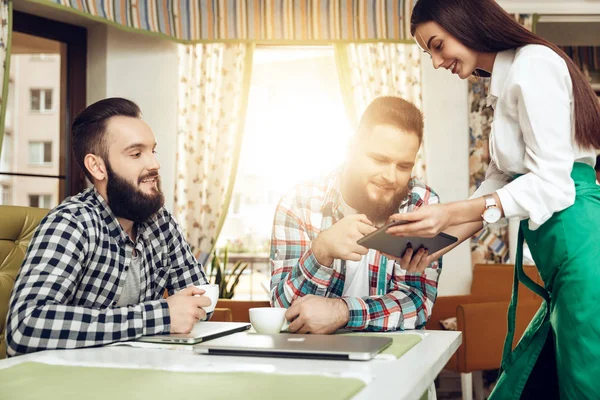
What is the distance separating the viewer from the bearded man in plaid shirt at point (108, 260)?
1294 mm

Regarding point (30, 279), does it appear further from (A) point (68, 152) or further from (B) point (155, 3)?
(B) point (155, 3)

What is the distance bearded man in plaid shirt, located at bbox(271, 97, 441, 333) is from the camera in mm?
1479

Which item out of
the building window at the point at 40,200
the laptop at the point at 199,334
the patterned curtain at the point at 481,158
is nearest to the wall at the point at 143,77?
the building window at the point at 40,200

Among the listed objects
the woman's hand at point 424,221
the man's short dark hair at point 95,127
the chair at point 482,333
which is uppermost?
the man's short dark hair at point 95,127

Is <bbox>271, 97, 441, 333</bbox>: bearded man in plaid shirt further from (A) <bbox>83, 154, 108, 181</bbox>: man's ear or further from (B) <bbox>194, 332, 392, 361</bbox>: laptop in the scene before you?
(A) <bbox>83, 154, 108, 181</bbox>: man's ear

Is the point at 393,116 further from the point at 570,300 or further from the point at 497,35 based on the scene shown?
the point at 570,300

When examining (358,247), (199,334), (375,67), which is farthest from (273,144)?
(199,334)

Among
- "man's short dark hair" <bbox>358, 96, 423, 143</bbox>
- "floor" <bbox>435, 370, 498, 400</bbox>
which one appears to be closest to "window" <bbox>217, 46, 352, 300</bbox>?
"floor" <bbox>435, 370, 498, 400</bbox>

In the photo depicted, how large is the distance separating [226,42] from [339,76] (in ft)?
2.52

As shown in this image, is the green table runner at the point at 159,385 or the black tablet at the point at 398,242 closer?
the green table runner at the point at 159,385

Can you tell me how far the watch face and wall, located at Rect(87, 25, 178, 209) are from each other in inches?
Result: 123

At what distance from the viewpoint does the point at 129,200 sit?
174cm

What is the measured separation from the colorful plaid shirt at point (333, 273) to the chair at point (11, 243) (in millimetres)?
666

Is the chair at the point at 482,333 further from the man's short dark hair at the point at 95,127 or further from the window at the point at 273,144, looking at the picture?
the window at the point at 273,144
